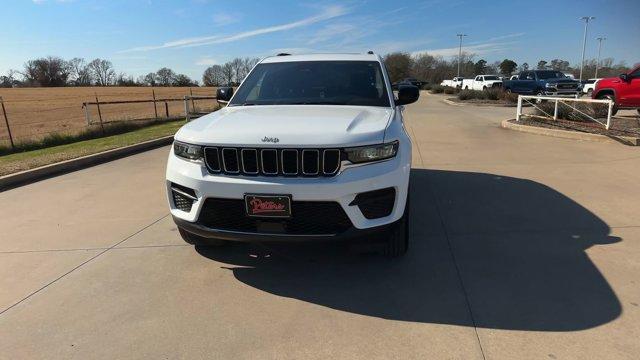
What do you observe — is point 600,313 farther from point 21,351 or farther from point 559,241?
point 21,351

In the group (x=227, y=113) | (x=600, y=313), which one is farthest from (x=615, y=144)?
(x=227, y=113)

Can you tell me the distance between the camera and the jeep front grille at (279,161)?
10.7ft

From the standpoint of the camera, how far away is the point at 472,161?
27.7 ft

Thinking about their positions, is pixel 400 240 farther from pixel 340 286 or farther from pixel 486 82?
pixel 486 82

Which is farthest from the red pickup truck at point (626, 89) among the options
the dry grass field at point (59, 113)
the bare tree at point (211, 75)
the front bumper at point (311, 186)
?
the bare tree at point (211, 75)

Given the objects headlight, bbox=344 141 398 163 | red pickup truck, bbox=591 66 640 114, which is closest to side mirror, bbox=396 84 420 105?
headlight, bbox=344 141 398 163

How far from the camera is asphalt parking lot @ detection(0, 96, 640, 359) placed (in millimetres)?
2861

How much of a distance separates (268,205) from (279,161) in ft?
1.05

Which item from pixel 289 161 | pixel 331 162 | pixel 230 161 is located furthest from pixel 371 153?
pixel 230 161

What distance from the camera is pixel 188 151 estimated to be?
3.55 meters

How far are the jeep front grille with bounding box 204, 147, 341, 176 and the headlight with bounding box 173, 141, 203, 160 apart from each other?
16 centimetres

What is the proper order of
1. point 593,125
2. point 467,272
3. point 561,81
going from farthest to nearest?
point 561,81, point 593,125, point 467,272

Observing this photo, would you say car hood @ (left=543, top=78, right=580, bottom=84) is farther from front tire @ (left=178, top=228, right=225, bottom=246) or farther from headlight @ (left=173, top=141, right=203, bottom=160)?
headlight @ (left=173, top=141, right=203, bottom=160)

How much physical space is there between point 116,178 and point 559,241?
6553 millimetres
